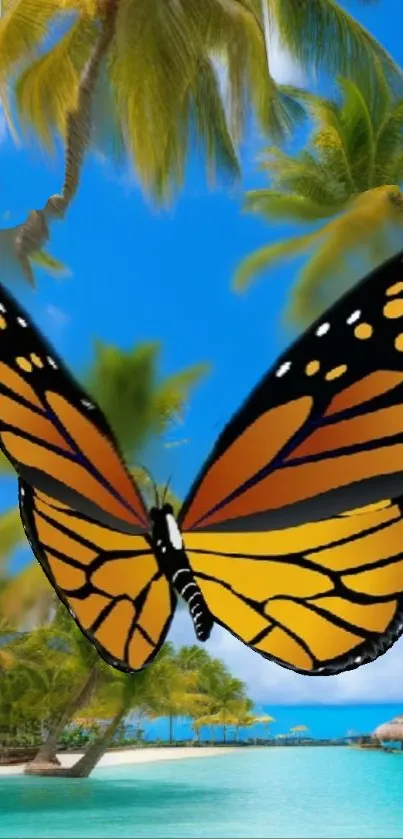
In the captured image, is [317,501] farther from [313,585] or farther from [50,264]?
[50,264]

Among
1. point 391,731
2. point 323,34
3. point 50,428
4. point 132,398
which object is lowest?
point 391,731

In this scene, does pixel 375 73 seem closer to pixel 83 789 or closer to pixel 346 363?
pixel 346 363

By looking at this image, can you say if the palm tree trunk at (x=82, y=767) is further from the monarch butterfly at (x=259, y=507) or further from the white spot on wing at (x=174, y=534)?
the white spot on wing at (x=174, y=534)

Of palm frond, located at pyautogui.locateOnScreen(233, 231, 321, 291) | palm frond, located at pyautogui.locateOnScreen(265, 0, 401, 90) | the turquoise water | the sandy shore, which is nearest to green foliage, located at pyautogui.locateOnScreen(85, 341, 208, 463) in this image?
palm frond, located at pyautogui.locateOnScreen(233, 231, 321, 291)

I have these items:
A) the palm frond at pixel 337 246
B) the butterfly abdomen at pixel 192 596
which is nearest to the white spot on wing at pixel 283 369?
the butterfly abdomen at pixel 192 596

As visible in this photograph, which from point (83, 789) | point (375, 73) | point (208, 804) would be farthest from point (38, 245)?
point (208, 804)

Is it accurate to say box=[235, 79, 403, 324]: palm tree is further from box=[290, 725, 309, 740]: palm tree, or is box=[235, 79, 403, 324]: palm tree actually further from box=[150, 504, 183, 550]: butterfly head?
box=[290, 725, 309, 740]: palm tree

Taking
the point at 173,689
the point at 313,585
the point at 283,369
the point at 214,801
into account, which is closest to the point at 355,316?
the point at 283,369
